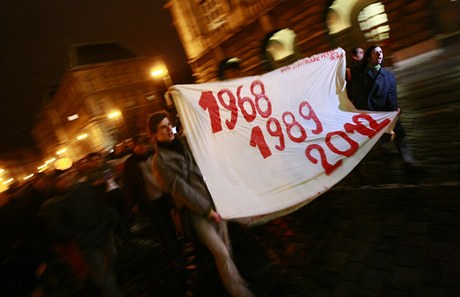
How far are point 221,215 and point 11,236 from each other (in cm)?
423

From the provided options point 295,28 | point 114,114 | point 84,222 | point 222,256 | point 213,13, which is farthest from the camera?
point 114,114

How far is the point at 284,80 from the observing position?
13.9 feet

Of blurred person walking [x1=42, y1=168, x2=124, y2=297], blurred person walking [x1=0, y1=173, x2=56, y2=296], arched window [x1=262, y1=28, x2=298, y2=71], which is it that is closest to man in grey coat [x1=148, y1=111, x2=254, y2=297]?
blurred person walking [x1=42, y1=168, x2=124, y2=297]

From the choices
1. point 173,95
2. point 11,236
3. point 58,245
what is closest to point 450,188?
point 173,95

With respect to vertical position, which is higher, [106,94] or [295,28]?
[106,94]

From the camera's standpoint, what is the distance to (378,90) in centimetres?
468

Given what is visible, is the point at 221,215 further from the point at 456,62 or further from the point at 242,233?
the point at 456,62

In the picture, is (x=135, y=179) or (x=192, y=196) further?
(x=135, y=179)

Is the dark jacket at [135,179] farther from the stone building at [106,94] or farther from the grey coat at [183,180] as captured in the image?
the stone building at [106,94]

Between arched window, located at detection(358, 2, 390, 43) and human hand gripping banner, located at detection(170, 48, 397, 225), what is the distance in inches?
321

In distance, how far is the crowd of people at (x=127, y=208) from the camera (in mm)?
3123


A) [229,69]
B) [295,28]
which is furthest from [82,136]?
[295,28]

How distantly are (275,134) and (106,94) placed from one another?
120ft

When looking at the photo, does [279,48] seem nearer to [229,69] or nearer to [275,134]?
[229,69]
